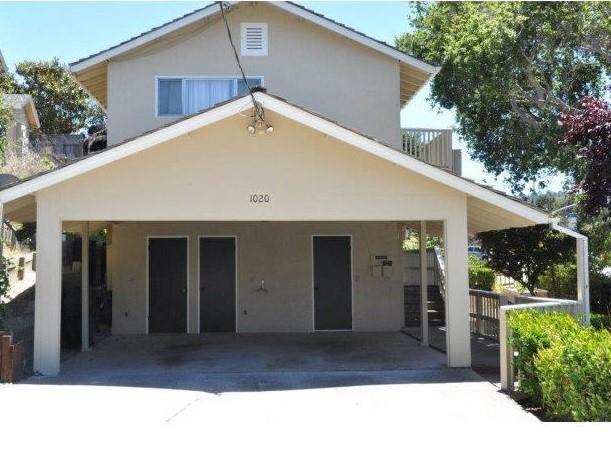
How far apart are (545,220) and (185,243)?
8.81 metres

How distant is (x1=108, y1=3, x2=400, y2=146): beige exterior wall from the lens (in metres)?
14.4

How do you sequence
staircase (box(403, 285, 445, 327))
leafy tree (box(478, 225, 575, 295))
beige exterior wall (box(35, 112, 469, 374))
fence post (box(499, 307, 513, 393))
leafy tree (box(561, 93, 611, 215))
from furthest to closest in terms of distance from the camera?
leafy tree (box(478, 225, 575, 295)) → staircase (box(403, 285, 445, 327)) → leafy tree (box(561, 93, 611, 215)) → beige exterior wall (box(35, 112, 469, 374)) → fence post (box(499, 307, 513, 393))

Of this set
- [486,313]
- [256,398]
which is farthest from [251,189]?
[486,313]

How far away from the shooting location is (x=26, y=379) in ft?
32.3

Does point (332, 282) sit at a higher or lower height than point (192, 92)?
lower

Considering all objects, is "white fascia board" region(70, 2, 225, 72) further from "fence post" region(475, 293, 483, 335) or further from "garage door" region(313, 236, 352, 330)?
"fence post" region(475, 293, 483, 335)

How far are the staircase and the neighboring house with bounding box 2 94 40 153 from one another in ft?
60.9

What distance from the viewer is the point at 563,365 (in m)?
6.96

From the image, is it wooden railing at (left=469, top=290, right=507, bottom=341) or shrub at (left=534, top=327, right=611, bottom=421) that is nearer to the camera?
shrub at (left=534, top=327, right=611, bottom=421)

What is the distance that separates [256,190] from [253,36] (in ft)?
17.7

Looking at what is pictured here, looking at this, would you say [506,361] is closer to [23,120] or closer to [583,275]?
[583,275]

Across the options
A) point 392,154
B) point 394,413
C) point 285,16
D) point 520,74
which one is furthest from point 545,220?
point 520,74

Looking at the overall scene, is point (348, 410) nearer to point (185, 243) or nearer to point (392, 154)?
point (392, 154)

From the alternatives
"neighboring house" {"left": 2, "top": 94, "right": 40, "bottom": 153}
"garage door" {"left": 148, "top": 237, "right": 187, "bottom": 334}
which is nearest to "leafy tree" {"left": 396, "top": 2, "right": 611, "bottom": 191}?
"garage door" {"left": 148, "top": 237, "right": 187, "bottom": 334}
